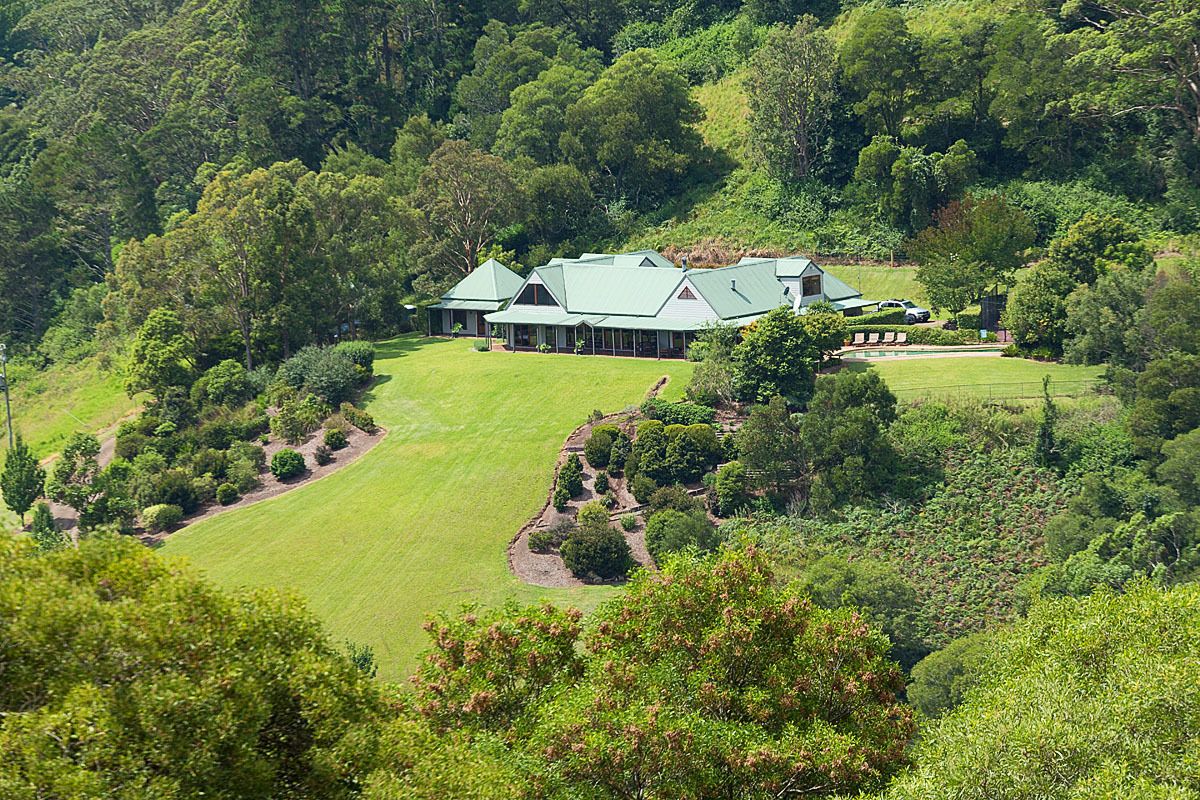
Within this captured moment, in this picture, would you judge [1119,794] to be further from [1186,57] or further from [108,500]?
[1186,57]

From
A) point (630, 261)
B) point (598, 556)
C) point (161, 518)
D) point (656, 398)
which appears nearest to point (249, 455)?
point (161, 518)

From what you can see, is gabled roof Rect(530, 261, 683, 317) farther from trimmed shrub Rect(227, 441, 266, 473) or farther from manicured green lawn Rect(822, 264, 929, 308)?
trimmed shrub Rect(227, 441, 266, 473)

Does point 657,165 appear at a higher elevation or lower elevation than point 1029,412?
higher

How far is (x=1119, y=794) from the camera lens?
498 inches

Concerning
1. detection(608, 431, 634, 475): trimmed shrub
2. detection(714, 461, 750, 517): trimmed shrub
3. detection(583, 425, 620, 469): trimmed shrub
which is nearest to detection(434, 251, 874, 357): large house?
detection(583, 425, 620, 469): trimmed shrub

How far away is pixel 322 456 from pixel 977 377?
2779 cm

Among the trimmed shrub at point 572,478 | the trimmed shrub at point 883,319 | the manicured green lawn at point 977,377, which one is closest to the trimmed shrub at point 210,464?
the trimmed shrub at point 572,478

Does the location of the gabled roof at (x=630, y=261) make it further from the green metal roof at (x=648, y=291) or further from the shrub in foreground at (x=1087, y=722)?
the shrub in foreground at (x=1087, y=722)

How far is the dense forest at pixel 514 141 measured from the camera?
61.7 m

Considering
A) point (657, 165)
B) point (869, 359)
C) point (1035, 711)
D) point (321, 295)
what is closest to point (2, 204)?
point (321, 295)

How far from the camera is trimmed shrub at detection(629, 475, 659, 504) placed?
4316cm

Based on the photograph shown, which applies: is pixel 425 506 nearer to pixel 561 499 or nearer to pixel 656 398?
pixel 561 499

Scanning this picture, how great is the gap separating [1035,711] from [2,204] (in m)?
77.5

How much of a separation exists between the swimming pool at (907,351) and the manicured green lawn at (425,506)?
25.4ft
